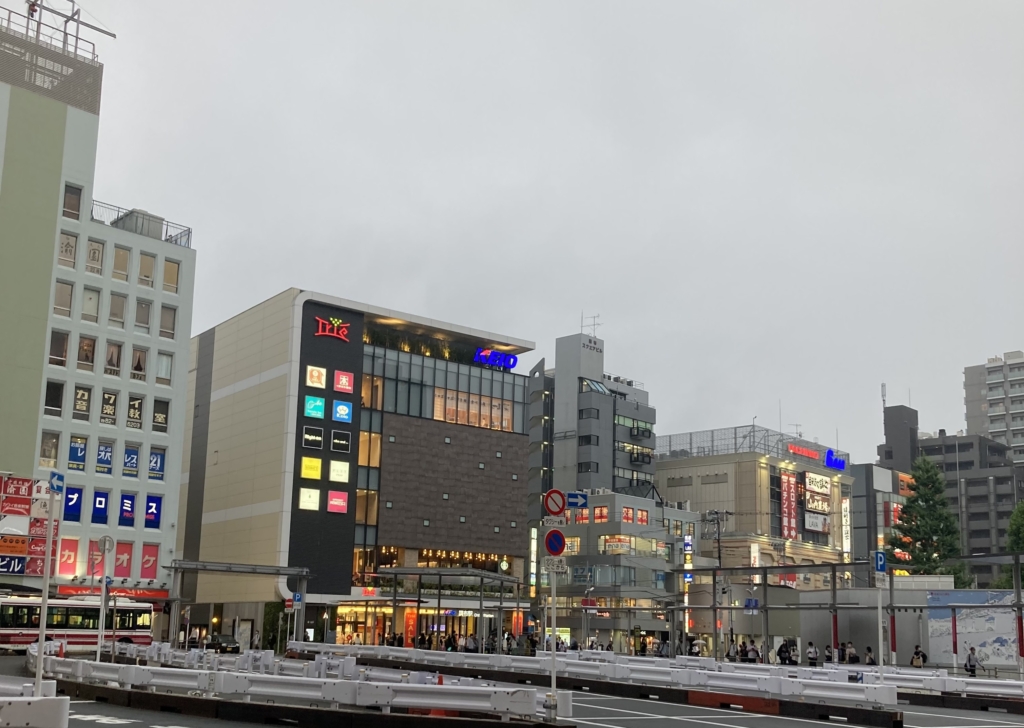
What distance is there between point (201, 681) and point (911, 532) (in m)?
76.8

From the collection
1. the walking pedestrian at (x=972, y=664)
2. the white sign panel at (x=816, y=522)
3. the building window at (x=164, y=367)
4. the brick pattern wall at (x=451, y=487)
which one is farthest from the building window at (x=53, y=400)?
the white sign panel at (x=816, y=522)

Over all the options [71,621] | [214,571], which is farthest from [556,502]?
[214,571]

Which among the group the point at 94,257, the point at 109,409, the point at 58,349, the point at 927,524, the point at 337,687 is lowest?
the point at 337,687

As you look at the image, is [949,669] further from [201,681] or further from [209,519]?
[209,519]

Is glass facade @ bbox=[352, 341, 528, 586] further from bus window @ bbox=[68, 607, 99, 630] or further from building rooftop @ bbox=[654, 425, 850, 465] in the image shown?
building rooftop @ bbox=[654, 425, 850, 465]

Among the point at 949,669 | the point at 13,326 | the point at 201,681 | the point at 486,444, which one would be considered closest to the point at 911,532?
the point at 486,444

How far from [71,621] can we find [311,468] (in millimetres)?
28179

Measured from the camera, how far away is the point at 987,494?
142 m

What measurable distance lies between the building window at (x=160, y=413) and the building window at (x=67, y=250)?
9952 mm

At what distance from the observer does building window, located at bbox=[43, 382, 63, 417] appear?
6312 centimetres

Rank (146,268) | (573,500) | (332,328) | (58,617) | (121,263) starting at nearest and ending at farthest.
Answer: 1. (573,500)
2. (58,617)
3. (121,263)
4. (146,268)
5. (332,328)

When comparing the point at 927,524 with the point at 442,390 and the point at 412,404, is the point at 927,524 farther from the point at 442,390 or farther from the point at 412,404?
the point at 412,404

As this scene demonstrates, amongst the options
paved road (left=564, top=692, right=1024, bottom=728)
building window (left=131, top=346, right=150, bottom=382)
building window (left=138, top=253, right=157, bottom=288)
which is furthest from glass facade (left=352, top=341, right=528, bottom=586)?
paved road (left=564, top=692, right=1024, bottom=728)

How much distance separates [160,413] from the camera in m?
68.4
